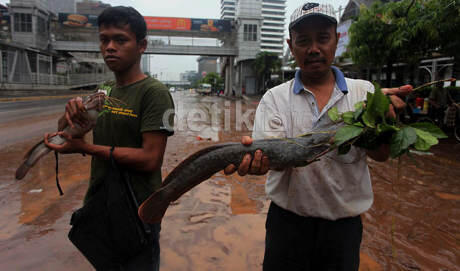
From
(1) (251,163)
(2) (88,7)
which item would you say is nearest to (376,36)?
(1) (251,163)

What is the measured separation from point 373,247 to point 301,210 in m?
2.19

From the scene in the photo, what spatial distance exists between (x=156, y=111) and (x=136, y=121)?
14 cm

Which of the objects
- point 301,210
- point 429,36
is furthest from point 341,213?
point 429,36

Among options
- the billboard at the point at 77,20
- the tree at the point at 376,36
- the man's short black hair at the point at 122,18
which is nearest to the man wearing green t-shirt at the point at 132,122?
the man's short black hair at the point at 122,18

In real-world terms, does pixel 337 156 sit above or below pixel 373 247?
above

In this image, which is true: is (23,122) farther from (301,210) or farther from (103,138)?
(301,210)

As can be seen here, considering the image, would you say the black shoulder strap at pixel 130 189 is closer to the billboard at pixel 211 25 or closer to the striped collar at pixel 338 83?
the striped collar at pixel 338 83

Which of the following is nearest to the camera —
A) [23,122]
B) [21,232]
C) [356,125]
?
[356,125]

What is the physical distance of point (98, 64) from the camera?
189 ft

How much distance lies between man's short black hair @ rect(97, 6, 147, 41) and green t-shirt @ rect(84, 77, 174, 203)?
35 cm

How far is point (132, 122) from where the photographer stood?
5.60 feet

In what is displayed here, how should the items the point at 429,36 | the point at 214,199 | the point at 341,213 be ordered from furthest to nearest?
the point at 429,36 < the point at 214,199 < the point at 341,213

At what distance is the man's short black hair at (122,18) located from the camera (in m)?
1.74

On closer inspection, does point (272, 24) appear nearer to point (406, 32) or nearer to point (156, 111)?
point (406, 32)
